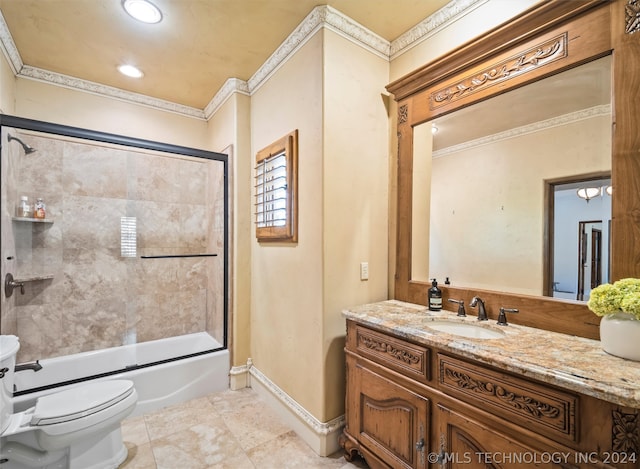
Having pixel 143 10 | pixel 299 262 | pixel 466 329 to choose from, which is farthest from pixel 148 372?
pixel 143 10

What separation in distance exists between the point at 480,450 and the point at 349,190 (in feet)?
4.81

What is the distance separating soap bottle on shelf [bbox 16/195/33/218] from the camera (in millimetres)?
2405

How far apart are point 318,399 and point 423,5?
2544 millimetres

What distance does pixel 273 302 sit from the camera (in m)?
2.41

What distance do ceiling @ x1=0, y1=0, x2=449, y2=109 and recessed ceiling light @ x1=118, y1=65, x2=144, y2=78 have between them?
5 centimetres

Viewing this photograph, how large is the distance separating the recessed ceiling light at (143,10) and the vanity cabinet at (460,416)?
90.7 inches

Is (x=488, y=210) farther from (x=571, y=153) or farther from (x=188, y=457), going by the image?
(x=188, y=457)

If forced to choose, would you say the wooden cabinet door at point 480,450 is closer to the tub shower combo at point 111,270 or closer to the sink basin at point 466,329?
the sink basin at point 466,329

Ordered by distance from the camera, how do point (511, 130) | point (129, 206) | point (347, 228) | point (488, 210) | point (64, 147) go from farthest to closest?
point (129, 206), point (64, 147), point (347, 228), point (488, 210), point (511, 130)

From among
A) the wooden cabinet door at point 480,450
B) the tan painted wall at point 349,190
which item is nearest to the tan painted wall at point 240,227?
the tan painted wall at point 349,190

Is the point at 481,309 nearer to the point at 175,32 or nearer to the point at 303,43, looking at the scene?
the point at 303,43

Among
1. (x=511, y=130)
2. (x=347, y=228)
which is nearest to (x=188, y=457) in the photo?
(x=347, y=228)

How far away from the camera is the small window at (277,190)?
2135mm

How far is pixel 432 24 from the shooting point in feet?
6.23
